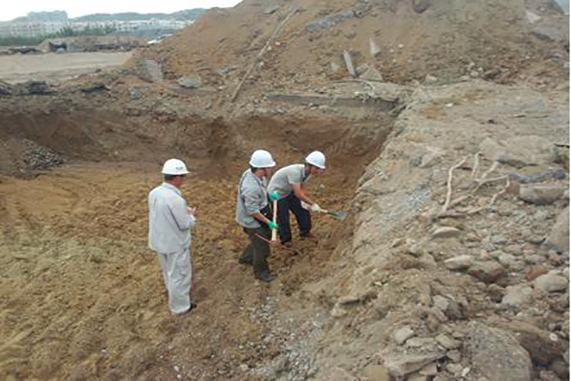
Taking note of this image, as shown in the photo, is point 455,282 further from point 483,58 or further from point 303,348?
point 483,58

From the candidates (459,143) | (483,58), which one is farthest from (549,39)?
(459,143)

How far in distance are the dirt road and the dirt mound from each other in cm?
724

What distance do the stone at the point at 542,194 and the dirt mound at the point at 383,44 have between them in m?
5.79

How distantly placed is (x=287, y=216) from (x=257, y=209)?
0.91m

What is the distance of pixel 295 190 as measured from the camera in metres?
4.96

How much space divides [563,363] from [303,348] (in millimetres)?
1680

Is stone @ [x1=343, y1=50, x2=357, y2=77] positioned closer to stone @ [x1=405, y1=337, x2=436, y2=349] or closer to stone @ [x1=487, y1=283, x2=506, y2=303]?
stone @ [x1=487, y1=283, x2=506, y2=303]

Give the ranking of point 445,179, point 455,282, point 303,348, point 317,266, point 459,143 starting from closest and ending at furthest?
point 455,282 < point 303,348 < point 445,179 < point 317,266 < point 459,143

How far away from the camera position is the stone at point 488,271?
297cm

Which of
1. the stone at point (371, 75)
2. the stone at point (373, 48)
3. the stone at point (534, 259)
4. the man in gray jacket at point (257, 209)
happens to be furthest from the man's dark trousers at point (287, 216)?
the stone at point (373, 48)

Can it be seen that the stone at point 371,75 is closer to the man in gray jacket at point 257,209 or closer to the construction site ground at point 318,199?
the construction site ground at point 318,199

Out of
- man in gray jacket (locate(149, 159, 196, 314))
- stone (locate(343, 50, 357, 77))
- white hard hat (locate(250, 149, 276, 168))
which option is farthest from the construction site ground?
white hard hat (locate(250, 149, 276, 168))

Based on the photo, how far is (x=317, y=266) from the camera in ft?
15.7

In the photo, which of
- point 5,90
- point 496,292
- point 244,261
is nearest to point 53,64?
point 5,90
